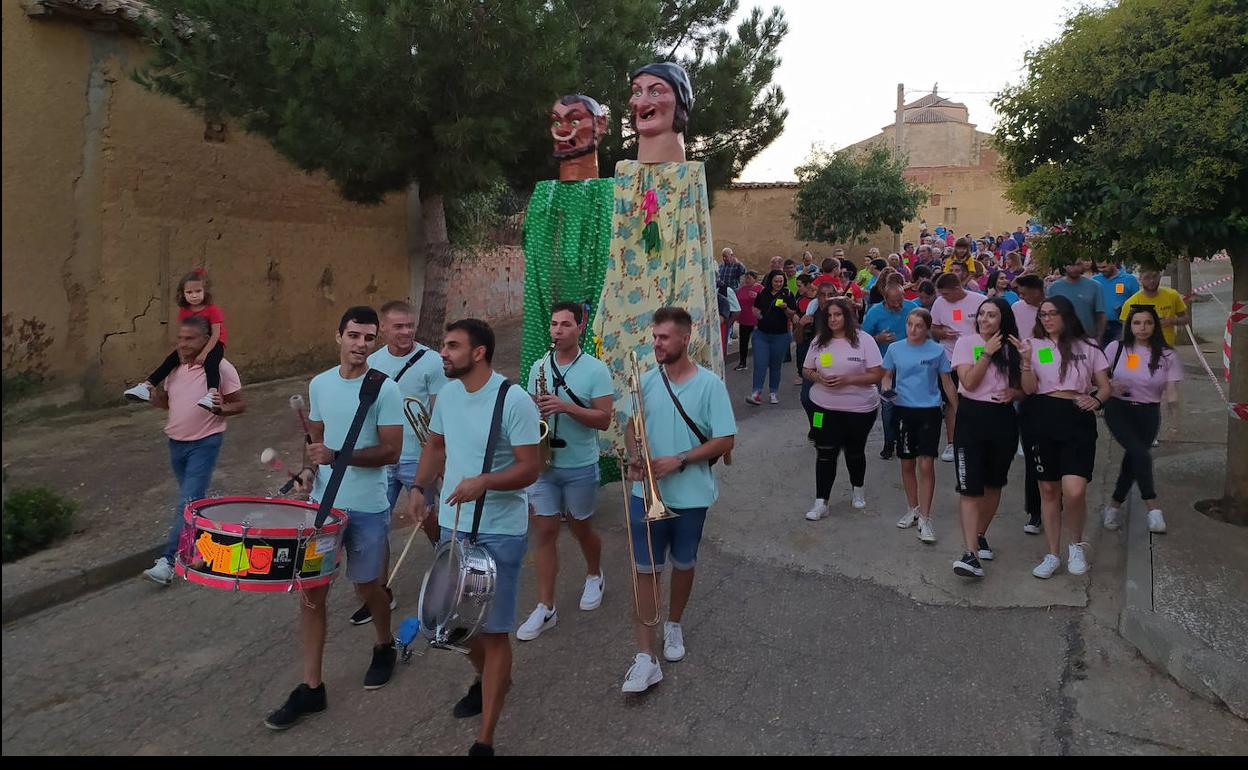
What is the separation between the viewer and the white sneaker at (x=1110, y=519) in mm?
Result: 6445

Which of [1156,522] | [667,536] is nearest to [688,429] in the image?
[667,536]

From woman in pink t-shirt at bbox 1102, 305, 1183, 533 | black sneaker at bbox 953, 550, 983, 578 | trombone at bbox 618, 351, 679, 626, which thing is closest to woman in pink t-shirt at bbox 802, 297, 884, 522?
black sneaker at bbox 953, 550, 983, 578

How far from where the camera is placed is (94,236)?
9219 mm

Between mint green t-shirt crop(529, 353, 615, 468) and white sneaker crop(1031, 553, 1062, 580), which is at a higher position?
mint green t-shirt crop(529, 353, 615, 468)

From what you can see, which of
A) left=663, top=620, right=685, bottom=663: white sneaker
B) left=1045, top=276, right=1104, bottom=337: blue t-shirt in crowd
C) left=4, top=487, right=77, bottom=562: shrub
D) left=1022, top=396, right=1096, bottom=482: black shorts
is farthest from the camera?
left=1045, top=276, right=1104, bottom=337: blue t-shirt in crowd

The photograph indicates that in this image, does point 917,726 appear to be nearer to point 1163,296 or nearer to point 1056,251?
point 1056,251

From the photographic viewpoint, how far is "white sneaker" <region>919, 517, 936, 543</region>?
6.16 metres

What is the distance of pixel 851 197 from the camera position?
2169 cm

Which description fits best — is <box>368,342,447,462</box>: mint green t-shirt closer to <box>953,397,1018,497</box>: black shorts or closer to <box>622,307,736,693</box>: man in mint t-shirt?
<box>622,307,736,693</box>: man in mint t-shirt

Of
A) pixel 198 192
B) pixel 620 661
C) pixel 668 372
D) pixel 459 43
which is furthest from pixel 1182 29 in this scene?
pixel 198 192

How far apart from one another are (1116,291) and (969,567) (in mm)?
5854

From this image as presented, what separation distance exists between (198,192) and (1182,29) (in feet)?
31.4

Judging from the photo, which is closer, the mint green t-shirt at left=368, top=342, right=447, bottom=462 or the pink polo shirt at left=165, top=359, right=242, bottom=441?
the mint green t-shirt at left=368, top=342, right=447, bottom=462

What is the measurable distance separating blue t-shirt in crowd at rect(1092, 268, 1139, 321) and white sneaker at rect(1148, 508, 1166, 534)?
4094 mm
